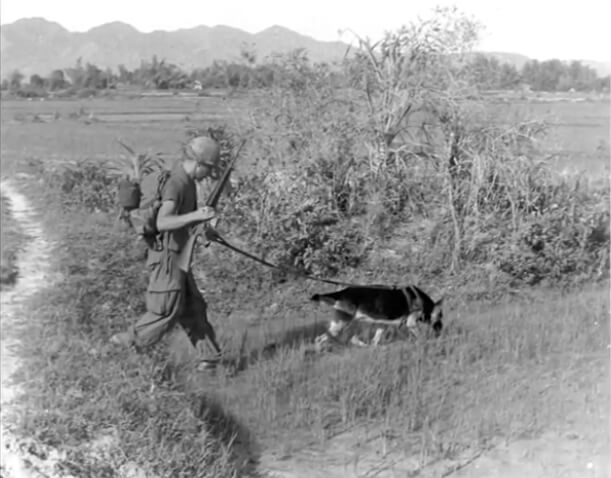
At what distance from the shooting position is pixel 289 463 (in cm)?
464

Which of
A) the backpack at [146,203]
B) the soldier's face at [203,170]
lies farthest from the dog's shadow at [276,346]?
the soldier's face at [203,170]

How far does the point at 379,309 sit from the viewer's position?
6391 millimetres

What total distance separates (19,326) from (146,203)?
1.12m

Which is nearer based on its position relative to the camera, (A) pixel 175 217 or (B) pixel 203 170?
(A) pixel 175 217

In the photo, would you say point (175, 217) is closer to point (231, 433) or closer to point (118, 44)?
point (231, 433)

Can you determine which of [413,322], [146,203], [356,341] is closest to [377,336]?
[356,341]

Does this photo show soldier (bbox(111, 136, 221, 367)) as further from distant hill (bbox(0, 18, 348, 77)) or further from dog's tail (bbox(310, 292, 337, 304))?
distant hill (bbox(0, 18, 348, 77))

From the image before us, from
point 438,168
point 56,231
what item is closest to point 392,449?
point 56,231

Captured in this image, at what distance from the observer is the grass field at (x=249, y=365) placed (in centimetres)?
450

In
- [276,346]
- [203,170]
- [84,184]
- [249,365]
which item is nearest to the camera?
[203,170]

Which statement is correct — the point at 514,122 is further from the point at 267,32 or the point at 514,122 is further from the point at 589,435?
the point at 589,435

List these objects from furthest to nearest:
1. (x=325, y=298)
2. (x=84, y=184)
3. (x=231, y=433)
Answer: (x=84, y=184) → (x=325, y=298) → (x=231, y=433)

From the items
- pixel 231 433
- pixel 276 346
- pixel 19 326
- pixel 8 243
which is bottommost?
pixel 231 433

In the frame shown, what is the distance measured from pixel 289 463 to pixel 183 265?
1.41m
